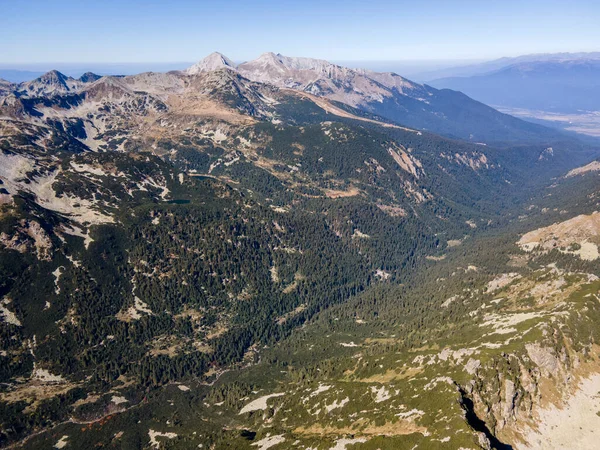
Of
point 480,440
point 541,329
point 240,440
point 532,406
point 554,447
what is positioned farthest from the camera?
point 240,440

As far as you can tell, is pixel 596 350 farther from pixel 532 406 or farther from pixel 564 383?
pixel 532 406

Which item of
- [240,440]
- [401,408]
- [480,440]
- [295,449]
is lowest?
[240,440]

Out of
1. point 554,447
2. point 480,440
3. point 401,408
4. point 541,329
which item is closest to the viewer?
point 480,440

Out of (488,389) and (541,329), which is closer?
(488,389)

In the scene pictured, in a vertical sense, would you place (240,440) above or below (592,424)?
below

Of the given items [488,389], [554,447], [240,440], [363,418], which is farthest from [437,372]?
[240,440]

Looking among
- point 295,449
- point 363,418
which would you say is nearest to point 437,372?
point 363,418

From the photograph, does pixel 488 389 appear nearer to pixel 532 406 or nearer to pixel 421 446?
pixel 532 406

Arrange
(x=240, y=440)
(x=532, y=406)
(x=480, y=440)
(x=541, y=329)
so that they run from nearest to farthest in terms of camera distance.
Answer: (x=480, y=440) → (x=532, y=406) → (x=541, y=329) → (x=240, y=440)

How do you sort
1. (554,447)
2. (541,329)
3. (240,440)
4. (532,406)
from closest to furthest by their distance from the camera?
(554,447)
(532,406)
(541,329)
(240,440)

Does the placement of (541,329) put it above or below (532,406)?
above
